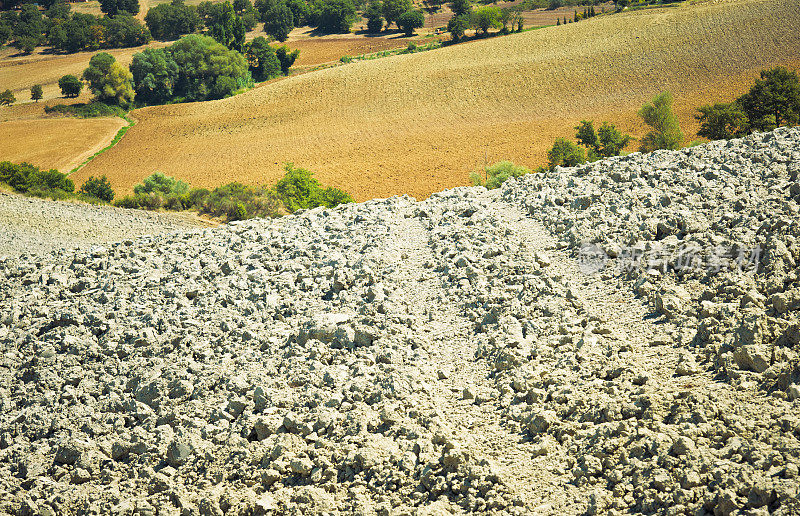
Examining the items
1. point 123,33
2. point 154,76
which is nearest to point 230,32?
point 154,76

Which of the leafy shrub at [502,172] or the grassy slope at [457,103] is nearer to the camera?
the leafy shrub at [502,172]

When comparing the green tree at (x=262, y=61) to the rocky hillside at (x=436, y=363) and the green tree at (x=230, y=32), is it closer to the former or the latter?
the green tree at (x=230, y=32)

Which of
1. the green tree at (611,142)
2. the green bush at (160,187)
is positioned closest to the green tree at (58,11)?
the green bush at (160,187)

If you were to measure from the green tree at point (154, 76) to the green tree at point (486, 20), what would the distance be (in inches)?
1454

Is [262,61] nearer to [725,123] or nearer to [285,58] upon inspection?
[285,58]

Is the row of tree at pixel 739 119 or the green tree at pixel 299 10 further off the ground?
the green tree at pixel 299 10

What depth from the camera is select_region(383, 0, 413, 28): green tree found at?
90562mm

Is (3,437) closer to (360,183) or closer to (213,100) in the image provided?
(360,183)

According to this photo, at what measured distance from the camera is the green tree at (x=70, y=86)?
65.8m

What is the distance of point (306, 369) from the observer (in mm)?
11156

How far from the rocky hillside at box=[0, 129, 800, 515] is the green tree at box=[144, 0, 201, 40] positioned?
3555 inches

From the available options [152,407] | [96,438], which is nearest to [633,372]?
[152,407]

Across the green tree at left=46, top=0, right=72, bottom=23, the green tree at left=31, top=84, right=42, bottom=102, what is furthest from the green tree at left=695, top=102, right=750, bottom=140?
the green tree at left=46, top=0, right=72, bottom=23

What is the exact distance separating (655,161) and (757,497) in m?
12.9
